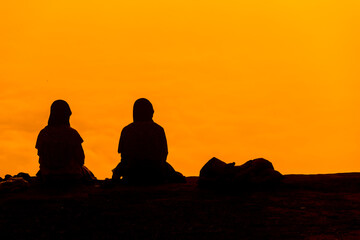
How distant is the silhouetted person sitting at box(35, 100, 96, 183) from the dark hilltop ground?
4.59 feet

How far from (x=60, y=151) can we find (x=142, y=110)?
93.6 inches

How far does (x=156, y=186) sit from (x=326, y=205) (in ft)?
15.6

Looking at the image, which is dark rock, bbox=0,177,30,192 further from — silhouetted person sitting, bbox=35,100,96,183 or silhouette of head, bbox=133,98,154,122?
silhouette of head, bbox=133,98,154,122

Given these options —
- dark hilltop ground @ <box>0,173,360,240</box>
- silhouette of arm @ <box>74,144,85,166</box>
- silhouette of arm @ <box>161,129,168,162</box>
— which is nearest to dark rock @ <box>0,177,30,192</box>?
dark hilltop ground @ <box>0,173,360,240</box>

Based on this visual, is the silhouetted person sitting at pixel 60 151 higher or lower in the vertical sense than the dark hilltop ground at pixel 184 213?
higher

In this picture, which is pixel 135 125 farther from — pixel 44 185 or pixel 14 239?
pixel 14 239

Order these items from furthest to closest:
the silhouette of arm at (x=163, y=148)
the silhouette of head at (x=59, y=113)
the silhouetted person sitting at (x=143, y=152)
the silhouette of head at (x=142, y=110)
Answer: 1. the silhouette of head at (x=59, y=113)
2. the silhouette of head at (x=142, y=110)
3. the silhouette of arm at (x=163, y=148)
4. the silhouetted person sitting at (x=143, y=152)

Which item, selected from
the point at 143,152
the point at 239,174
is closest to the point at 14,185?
the point at 143,152

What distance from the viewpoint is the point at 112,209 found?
14.5 m

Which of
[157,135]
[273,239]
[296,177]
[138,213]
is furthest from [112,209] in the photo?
[296,177]

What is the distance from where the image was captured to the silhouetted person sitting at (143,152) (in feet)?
61.5

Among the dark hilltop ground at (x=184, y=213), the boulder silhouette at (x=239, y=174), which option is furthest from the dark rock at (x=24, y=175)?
the boulder silhouette at (x=239, y=174)

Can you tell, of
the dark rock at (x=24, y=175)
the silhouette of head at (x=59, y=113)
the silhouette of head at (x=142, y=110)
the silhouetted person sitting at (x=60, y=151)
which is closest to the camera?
the silhouetted person sitting at (x=60, y=151)

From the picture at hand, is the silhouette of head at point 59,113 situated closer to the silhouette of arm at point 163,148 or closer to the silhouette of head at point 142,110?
the silhouette of head at point 142,110
